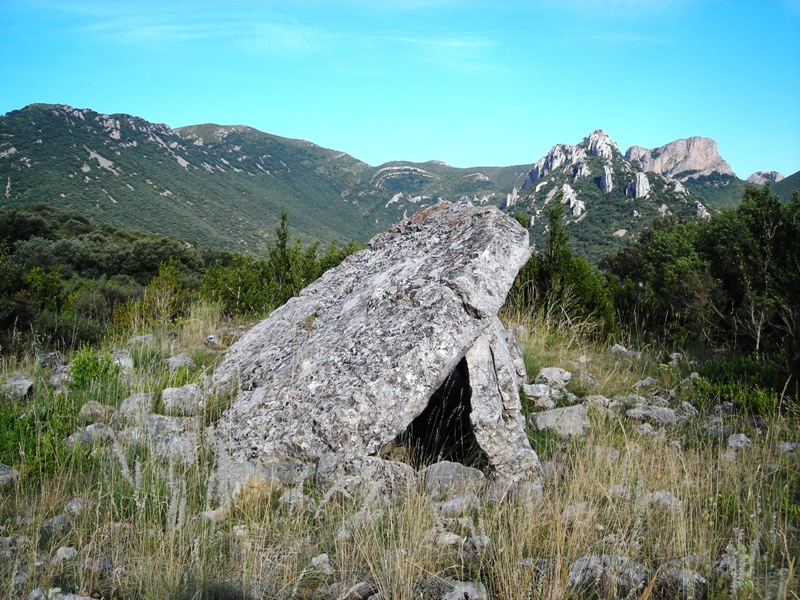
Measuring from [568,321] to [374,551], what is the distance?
678 centimetres

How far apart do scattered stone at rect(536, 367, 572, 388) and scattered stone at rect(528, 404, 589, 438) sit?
3.60 feet

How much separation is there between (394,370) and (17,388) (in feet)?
13.4

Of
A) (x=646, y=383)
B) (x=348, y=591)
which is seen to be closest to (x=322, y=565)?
(x=348, y=591)

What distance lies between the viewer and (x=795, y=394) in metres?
5.80

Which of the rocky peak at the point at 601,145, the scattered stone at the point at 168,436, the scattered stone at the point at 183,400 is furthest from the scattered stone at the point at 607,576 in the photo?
the rocky peak at the point at 601,145

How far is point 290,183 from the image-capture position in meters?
163

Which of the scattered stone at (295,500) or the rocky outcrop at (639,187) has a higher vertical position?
the rocky outcrop at (639,187)

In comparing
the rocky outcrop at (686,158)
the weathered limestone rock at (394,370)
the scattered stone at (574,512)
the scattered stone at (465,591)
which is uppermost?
the rocky outcrop at (686,158)

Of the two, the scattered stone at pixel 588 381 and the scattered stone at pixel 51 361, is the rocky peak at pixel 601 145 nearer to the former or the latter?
the scattered stone at pixel 588 381

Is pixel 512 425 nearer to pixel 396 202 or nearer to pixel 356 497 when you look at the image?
pixel 356 497

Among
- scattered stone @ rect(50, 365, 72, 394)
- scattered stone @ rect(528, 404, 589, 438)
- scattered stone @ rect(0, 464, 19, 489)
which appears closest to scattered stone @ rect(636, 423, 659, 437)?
scattered stone @ rect(528, 404, 589, 438)

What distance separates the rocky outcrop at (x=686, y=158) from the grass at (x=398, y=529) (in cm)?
18344

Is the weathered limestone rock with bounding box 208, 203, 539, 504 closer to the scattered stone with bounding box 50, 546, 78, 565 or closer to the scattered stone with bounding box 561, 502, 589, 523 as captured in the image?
the scattered stone with bounding box 561, 502, 589, 523

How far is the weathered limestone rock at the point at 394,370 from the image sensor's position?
3.94 metres
